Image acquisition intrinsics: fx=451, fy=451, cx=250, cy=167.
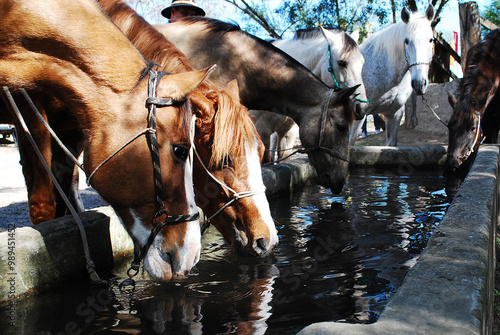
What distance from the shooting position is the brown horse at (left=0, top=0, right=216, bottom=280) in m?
2.20

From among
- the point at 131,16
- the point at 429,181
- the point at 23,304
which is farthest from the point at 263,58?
the point at 429,181

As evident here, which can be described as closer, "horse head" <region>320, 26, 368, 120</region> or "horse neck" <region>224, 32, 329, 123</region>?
"horse neck" <region>224, 32, 329, 123</region>

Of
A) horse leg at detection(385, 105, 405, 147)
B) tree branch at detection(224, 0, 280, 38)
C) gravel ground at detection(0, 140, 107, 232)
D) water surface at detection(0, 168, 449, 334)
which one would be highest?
tree branch at detection(224, 0, 280, 38)

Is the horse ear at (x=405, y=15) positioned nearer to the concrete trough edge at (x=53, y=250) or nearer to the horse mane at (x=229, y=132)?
the horse mane at (x=229, y=132)

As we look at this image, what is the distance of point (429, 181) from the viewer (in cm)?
650

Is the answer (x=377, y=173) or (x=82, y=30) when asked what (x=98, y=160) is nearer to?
(x=82, y=30)

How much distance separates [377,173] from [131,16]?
520cm

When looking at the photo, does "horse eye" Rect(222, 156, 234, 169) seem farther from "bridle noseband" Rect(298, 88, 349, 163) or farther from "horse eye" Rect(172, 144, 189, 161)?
"bridle noseband" Rect(298, 88, 349, 163)

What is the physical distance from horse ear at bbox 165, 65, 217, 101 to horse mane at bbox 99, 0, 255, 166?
0.45 m

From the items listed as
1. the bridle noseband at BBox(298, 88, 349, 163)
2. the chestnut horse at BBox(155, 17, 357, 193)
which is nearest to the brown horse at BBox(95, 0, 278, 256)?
the chestnut horse at BBox(155, 17, 357, 193)

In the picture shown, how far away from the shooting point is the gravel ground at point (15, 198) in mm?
4824

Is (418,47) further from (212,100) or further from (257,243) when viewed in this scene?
(257,243)

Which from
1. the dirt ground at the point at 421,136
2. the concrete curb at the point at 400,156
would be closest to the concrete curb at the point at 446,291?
the concrete curb at the point at 400,156

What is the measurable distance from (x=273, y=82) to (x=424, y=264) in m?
2.99
